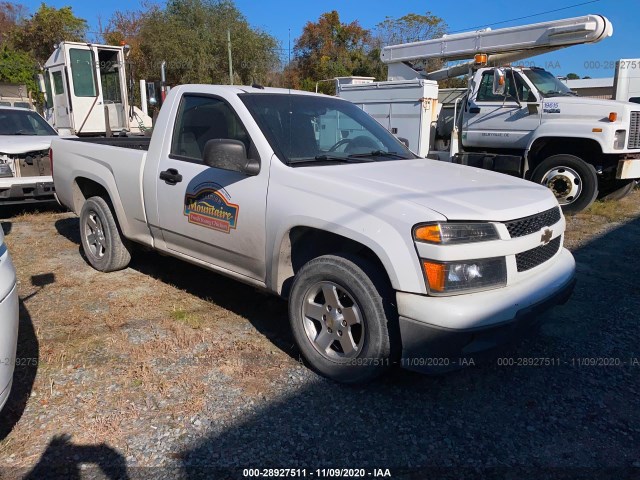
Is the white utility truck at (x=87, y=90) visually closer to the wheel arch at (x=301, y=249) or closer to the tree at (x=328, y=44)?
the wheel arch at (x=301, y=249)

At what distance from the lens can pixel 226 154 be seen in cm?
333

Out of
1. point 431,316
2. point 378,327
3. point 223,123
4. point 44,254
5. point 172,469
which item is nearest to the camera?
point 172,469

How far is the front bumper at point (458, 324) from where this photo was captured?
2662 millimetres

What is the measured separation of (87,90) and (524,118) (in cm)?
990

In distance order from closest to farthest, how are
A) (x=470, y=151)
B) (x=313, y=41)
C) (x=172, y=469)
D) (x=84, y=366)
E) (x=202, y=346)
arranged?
(x=172, y=469) < (x=84, y=366) < (x=202, y=346) < (x=470, y=151) < (x=313, y=41)

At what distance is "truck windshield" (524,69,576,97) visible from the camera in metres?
8.39

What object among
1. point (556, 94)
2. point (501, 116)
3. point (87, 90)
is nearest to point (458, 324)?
point (501, 116)

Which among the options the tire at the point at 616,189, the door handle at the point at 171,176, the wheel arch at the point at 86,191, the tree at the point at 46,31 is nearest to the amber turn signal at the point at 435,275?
the door handle at the point at 171,176

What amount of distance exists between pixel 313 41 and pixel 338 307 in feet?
128

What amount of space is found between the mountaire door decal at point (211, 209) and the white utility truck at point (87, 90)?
883 cm

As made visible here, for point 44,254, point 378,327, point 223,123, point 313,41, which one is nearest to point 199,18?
point 313,41

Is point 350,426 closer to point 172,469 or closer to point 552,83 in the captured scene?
point 172,469

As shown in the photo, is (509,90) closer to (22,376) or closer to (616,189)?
(616,189)

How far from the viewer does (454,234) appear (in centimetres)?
270
